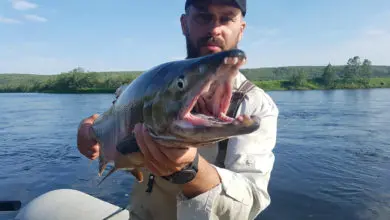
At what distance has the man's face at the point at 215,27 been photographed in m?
3.48

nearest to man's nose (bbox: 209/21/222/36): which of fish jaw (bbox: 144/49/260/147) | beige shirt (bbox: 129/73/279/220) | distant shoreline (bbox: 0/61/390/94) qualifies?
beige shirt (bbox: 129/73/279/220)

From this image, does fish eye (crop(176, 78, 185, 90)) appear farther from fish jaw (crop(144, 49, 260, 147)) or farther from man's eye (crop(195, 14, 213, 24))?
man's eye (crop(195, 14, 213, 24))

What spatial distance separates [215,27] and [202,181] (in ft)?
5.38

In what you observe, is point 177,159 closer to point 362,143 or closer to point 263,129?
point 263,129

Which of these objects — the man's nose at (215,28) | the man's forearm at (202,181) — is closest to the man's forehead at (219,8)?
the man's nose at (215,28)

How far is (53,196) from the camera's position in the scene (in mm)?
6598

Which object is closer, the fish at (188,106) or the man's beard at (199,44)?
the fish at (188,106)

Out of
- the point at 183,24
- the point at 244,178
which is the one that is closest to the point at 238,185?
the point at 244,178

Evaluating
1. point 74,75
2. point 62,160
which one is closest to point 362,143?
point 62,160

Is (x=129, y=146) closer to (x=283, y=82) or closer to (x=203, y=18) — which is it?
(x=203, y=18)

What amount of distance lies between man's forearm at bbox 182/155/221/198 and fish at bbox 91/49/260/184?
37 centimetres

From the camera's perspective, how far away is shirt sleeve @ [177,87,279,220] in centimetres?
258

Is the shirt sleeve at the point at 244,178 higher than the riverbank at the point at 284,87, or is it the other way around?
the shirt sleeve at the point at 244,178

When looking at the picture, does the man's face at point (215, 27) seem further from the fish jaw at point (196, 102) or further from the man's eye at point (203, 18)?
the fish jaw at point (196, 102)
